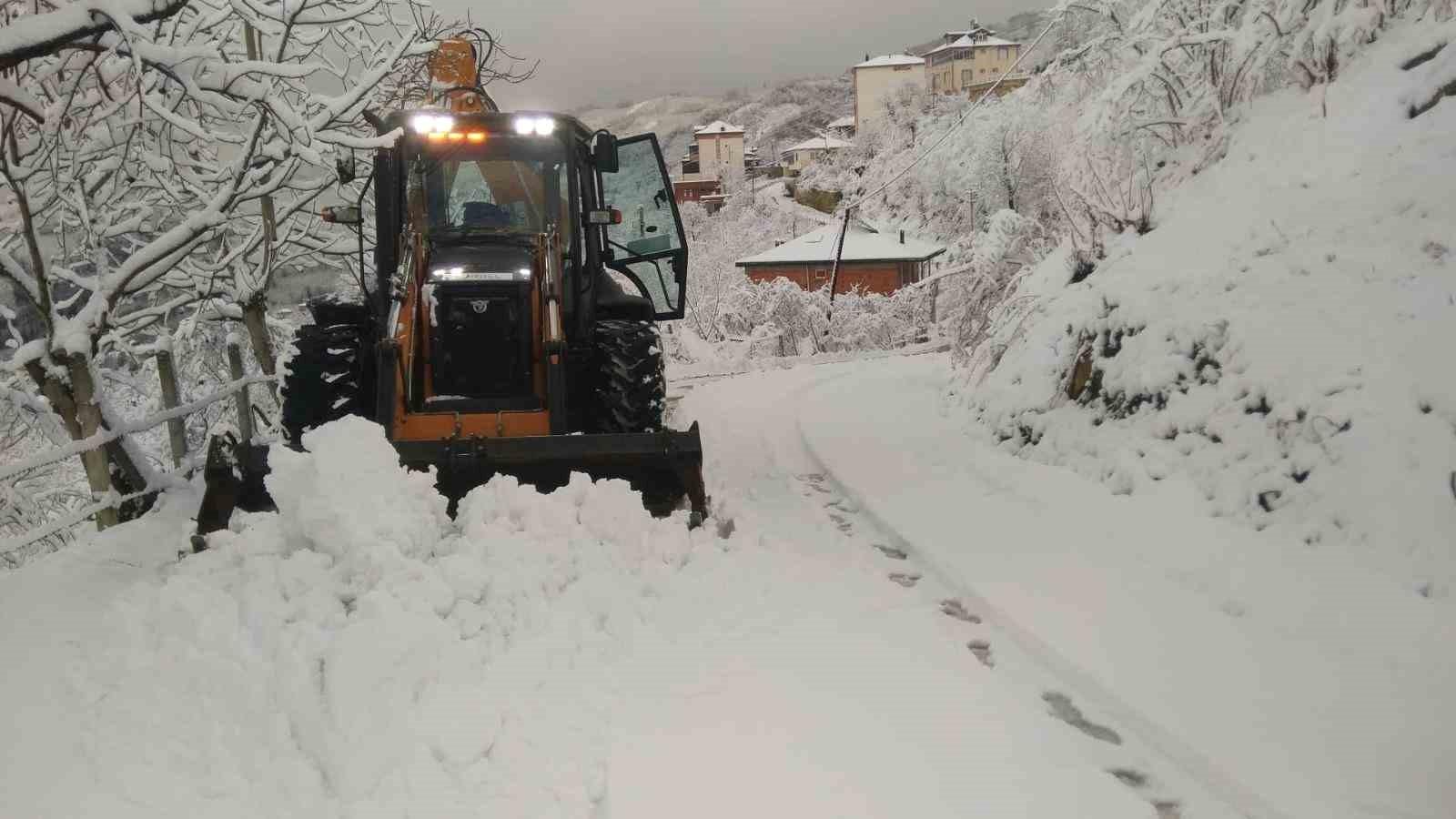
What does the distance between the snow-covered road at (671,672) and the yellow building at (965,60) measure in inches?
3843

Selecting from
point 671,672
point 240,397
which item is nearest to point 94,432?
point 240,397

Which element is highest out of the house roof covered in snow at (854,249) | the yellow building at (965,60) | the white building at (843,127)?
the yellow building at (965,60)

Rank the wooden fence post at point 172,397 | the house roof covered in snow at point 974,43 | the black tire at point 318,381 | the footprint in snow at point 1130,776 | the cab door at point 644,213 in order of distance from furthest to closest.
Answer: the house roof covered in snow at point 974,43
the cab door at point 644,213
the wooden fence post at point 172,397
the black tire at point 318,381
the footprint in snow at point 1130,776

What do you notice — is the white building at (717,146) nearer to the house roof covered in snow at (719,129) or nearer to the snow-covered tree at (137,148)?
the house roof covered in snow at (719,129)

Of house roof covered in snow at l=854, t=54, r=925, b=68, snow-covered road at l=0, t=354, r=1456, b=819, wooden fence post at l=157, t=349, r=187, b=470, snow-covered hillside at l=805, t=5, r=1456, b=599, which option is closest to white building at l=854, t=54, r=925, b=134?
house roof covered in snow at l=854, t=54, r=925, b=68

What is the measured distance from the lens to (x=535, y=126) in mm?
6559

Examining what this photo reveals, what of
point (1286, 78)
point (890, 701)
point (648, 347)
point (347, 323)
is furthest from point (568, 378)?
point (1286, 78)

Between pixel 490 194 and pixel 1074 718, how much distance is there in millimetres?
5102

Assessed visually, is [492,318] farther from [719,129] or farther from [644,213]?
[719,129]

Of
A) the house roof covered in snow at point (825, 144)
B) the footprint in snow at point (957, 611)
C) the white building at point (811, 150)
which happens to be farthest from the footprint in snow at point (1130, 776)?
the house roof covered in snow at point (825, 144)

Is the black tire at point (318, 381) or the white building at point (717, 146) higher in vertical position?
the white building at point (717, 146)

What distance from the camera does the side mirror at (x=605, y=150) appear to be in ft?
21.5

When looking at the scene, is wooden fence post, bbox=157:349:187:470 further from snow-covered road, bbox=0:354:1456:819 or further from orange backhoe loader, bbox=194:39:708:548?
snow-covered road, bbox=0:354:1456:819

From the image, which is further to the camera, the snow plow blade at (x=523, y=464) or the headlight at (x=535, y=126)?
the headlight at (x=535, y=126)
